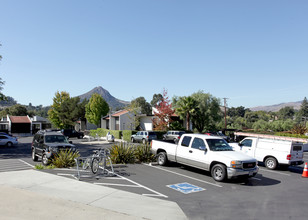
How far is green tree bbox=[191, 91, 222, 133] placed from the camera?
44.0m

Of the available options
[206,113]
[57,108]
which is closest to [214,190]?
[206,113]

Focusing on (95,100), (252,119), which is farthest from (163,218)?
(252,119)

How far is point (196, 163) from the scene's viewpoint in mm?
11086

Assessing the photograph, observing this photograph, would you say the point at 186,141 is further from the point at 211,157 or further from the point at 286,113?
the point at 286,113

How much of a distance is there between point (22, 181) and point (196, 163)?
728 centimetres

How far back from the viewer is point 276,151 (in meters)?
13.7

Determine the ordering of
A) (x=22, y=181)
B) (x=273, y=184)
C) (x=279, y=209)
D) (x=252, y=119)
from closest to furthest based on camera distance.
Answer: (x=279, y=209) → (x=22, y=181) → (x=273, y=184) → (x=252, y=119)

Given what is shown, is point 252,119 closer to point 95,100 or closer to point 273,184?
point 95,100

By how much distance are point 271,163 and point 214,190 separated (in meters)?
6.59

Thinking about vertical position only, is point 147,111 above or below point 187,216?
above

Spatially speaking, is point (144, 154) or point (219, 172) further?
point (144, 154)

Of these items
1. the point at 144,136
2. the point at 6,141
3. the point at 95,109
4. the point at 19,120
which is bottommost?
the point at 6,141

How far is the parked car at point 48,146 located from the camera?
13344mm

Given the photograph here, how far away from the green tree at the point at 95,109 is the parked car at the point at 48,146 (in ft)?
115
